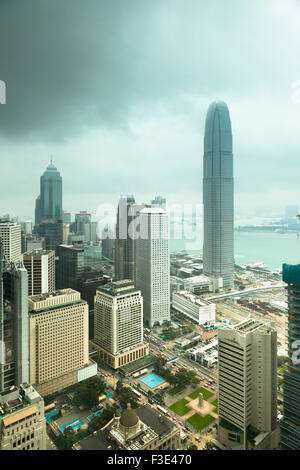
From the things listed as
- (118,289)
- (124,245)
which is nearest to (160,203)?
(124,245)

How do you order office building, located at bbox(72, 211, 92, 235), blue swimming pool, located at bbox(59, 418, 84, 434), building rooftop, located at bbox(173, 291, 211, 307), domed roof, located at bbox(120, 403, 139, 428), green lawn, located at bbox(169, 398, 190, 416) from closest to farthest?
domed roof, located at bbox(120, 403, 139, 428) → blue swimming pool, located at bbox(59, 418, 84, 434) → green lawn, located at bbox(169, 398, 190, 416) → building rooftop, located at bbox(173, 291, 211, 307) → office building, located at bbox(72, 211, 92, 235)

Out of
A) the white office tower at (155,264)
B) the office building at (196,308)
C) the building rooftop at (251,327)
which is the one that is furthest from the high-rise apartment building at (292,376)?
the white office tower at (155,264)

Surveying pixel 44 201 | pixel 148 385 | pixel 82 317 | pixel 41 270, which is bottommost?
pixel 148 385

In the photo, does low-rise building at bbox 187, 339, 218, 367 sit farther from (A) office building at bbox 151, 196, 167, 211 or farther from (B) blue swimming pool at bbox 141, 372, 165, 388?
(A) office building at bbox 151, 196, 167, 211

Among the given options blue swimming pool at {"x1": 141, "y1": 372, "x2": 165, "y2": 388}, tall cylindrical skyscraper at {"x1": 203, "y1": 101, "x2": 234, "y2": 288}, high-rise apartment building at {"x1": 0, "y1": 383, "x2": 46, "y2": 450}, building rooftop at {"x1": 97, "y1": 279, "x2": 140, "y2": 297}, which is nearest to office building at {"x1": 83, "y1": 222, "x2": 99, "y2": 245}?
building rooftop at {"x1": 97, "y1": 279, "x2": 140, "y2": 297}

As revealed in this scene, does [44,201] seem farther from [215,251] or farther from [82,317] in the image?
[215,251]
